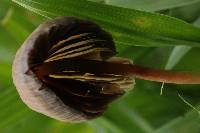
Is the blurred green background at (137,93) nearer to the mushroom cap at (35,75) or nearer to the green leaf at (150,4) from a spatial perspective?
the green leaf at (150,4)

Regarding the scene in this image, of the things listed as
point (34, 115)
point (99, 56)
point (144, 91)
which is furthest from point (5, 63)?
point (99, 56)

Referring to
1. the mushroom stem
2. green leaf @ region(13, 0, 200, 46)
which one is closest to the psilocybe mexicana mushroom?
the mushroom stem

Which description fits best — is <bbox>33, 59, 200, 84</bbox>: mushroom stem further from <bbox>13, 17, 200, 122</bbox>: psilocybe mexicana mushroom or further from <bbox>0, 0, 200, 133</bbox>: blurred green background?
<bbox>0, 0, 200, 133</bbox>: blurred green background

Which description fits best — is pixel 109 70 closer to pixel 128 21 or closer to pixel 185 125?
pixel 128 21

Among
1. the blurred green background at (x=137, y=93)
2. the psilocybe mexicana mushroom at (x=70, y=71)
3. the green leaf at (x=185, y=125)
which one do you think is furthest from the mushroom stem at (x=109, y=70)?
the green leaf at (x=185, y=125)

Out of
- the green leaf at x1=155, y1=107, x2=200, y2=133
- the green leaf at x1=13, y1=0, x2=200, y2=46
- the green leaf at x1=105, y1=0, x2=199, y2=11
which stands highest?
the green leaf at x1=13, y1=0, x2=200, y2=46

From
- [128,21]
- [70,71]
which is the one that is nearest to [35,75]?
[70,71]

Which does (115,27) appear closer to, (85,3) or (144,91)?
(85,3)
